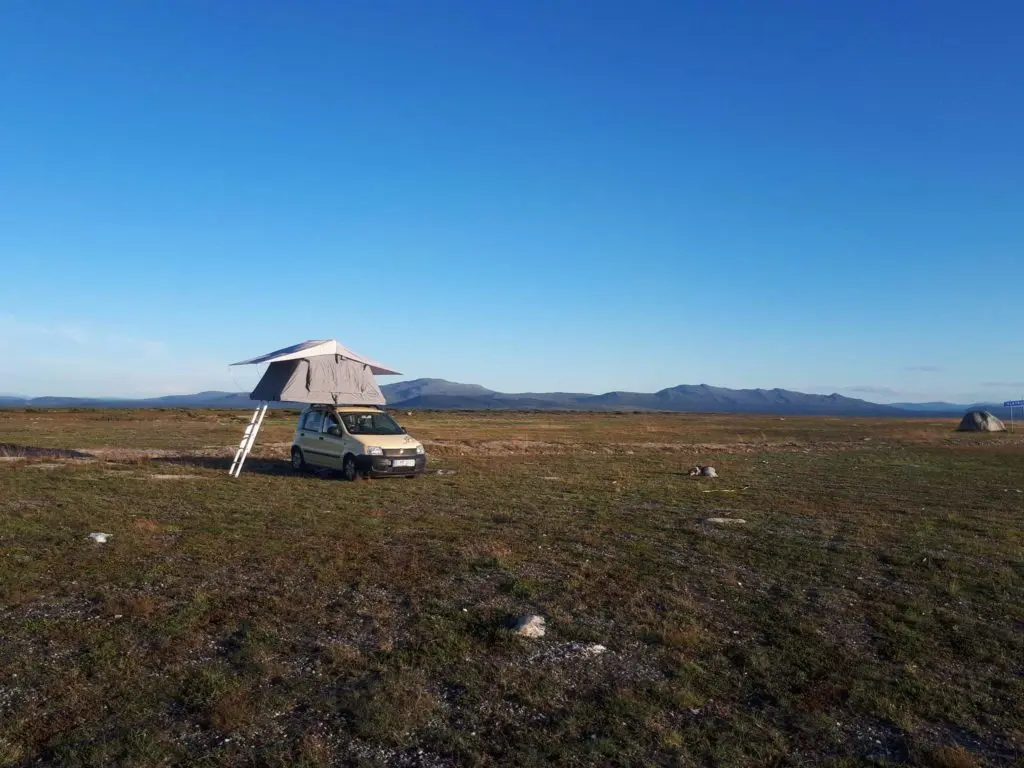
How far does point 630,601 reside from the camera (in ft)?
29.3

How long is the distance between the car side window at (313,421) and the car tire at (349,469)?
6.53 ft

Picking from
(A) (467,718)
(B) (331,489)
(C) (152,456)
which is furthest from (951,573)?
(C) (152,456)

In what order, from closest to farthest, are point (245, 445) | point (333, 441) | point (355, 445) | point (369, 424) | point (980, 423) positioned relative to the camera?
point (355, 445) → point (245, 445) → point (333, 441) → point (369, 424) → point (980, 423)

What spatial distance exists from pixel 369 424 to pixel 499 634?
1619cm

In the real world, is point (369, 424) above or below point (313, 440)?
above

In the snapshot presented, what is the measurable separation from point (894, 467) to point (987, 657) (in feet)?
82.0

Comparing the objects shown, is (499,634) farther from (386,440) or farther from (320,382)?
(320,382)

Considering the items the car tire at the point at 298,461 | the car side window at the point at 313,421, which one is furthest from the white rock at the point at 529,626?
the car tire at the point at 298,461

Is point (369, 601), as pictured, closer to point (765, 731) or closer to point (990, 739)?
point (765, 731)

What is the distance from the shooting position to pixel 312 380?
22.6 meters

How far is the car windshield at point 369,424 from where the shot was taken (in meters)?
22.6

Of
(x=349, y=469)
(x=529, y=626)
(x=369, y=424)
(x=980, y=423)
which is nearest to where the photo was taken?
(x=529, y=626)

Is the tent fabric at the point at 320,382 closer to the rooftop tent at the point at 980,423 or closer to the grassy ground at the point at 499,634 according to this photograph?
the grassy ground at the point at 499,634

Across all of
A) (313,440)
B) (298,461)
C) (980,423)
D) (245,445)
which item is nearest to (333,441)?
(313,440)
